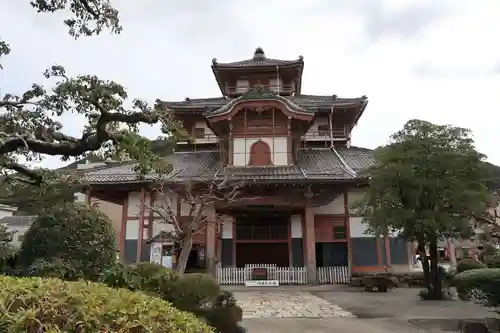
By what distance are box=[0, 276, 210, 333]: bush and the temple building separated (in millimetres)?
14006

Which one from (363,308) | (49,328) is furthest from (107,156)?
(363,308)

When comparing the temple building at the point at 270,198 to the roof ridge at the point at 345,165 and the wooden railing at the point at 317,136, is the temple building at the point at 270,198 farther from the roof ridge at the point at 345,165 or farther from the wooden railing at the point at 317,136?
the wooden railing at the point at 317,136

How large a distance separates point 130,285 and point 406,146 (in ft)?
29.7

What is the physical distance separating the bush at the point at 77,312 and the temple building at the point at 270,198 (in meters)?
14.0

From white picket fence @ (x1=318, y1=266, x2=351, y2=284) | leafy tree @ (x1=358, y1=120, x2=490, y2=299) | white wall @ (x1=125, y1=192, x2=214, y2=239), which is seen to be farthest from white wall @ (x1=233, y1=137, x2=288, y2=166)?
leafy tree @ (x1=358, y1=120, x2=490, y2=299)

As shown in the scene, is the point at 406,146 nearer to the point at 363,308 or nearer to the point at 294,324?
the point at 363,308

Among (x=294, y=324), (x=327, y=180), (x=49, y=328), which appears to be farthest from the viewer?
(x=327, y=180)

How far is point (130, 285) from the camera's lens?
265 inches

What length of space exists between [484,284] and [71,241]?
7.26 metres

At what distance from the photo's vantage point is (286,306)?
38.6ft

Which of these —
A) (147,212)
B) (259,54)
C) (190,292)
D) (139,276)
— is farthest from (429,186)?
(259,54)

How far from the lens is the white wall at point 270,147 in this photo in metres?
19.9

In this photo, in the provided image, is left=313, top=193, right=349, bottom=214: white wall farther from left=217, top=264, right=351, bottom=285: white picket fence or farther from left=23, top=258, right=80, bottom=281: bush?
left=23, top=258, right=80, bottom=281: bush

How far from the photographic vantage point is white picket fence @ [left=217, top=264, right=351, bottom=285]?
1770 cm
